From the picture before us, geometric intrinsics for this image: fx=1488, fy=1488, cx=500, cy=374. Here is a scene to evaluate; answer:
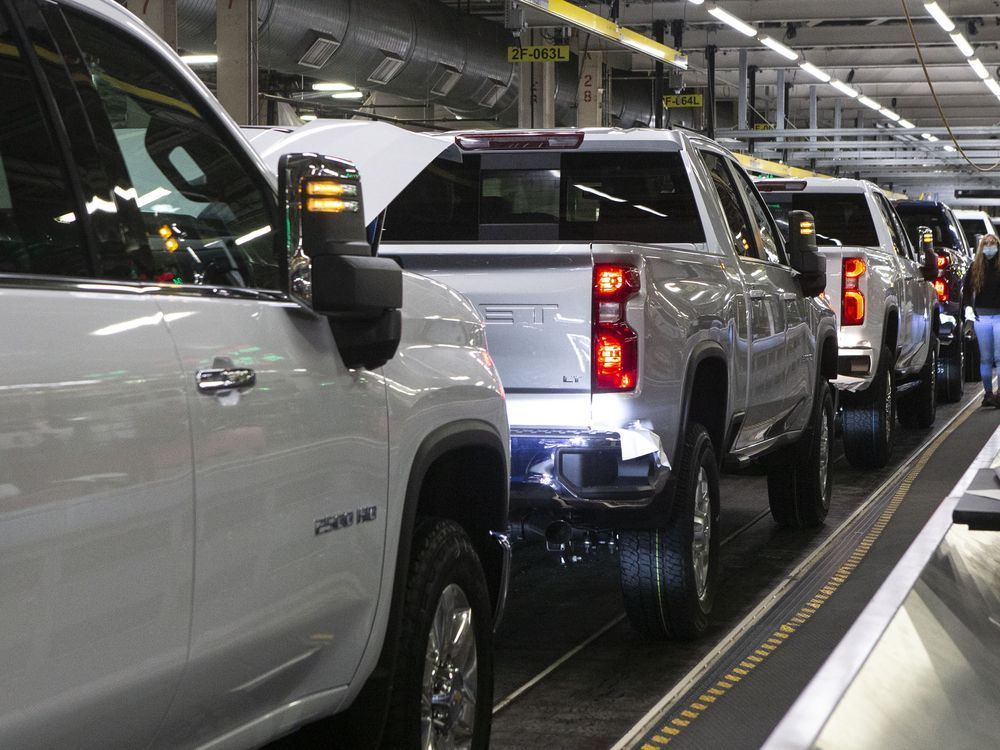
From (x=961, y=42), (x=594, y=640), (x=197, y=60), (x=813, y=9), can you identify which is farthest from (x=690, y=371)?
(x=813, y=9)

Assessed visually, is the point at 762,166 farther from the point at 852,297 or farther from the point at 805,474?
the point at 805,474

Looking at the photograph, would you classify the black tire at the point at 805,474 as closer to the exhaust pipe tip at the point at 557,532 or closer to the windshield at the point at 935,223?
the exhaust pipe tip at the point at 557,532

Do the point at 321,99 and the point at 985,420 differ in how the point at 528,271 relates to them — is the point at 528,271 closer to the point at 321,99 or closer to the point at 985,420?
the point at 985,420

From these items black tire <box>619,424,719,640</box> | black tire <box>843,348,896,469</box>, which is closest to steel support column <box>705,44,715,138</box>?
black tire <box>843,348,896,469</box>

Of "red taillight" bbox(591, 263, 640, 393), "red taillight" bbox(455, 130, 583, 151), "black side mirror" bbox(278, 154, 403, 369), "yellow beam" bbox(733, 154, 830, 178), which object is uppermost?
"yellow beam" bbox(733, 154, 830, 178)

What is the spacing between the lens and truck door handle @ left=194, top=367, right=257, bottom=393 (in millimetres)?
2562

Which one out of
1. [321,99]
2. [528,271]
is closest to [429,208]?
[528,271]

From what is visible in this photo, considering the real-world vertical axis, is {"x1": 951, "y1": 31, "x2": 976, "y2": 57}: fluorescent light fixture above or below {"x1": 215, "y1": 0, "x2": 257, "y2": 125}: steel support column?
above

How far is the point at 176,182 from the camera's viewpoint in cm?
292

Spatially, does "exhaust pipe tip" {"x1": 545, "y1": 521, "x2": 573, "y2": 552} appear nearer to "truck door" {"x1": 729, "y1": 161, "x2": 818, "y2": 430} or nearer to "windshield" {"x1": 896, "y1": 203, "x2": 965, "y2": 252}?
→ "truck door" {"x1": 729, "y1": 161, "x2": 818, "y2": 430}

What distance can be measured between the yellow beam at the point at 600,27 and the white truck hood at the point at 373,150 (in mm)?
9762

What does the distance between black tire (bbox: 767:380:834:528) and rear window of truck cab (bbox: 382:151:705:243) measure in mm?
1956

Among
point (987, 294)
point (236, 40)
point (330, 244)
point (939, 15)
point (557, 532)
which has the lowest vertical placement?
point (557, 532)

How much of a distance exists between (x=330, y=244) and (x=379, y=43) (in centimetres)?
1260
